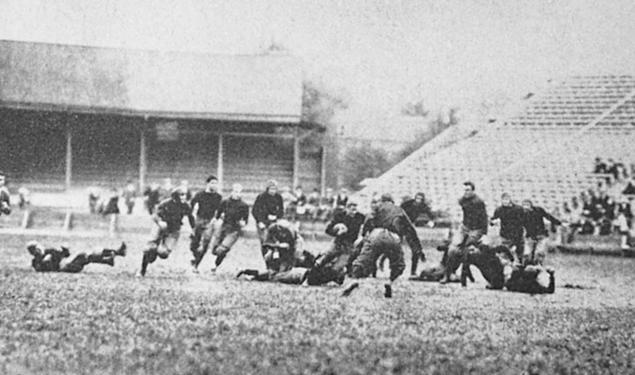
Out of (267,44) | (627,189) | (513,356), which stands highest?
(267,44)

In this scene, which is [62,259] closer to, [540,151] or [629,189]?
[629,189]

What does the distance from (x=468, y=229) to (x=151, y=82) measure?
23.9 m

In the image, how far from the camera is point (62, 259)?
16234mm

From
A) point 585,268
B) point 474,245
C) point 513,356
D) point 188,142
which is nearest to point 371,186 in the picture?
point 188,142

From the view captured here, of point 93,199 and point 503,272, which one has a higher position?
point 93,199

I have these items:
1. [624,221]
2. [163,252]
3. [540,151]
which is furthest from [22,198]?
[540,151]

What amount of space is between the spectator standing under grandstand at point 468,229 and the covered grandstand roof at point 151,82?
21658 millimetres

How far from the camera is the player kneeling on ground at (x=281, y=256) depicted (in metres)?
15.8

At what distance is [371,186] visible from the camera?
39.3 m

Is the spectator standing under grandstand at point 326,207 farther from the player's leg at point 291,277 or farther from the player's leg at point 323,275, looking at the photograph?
the player's leg at point 323,275

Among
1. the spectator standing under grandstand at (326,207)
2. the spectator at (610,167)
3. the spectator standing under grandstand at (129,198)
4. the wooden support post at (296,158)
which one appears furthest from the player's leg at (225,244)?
the wooden support post at (296,158)

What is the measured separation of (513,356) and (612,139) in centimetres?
2896

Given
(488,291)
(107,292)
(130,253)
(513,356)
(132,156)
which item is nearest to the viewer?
(513,356)

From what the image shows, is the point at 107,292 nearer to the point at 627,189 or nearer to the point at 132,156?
the point at 627,189
